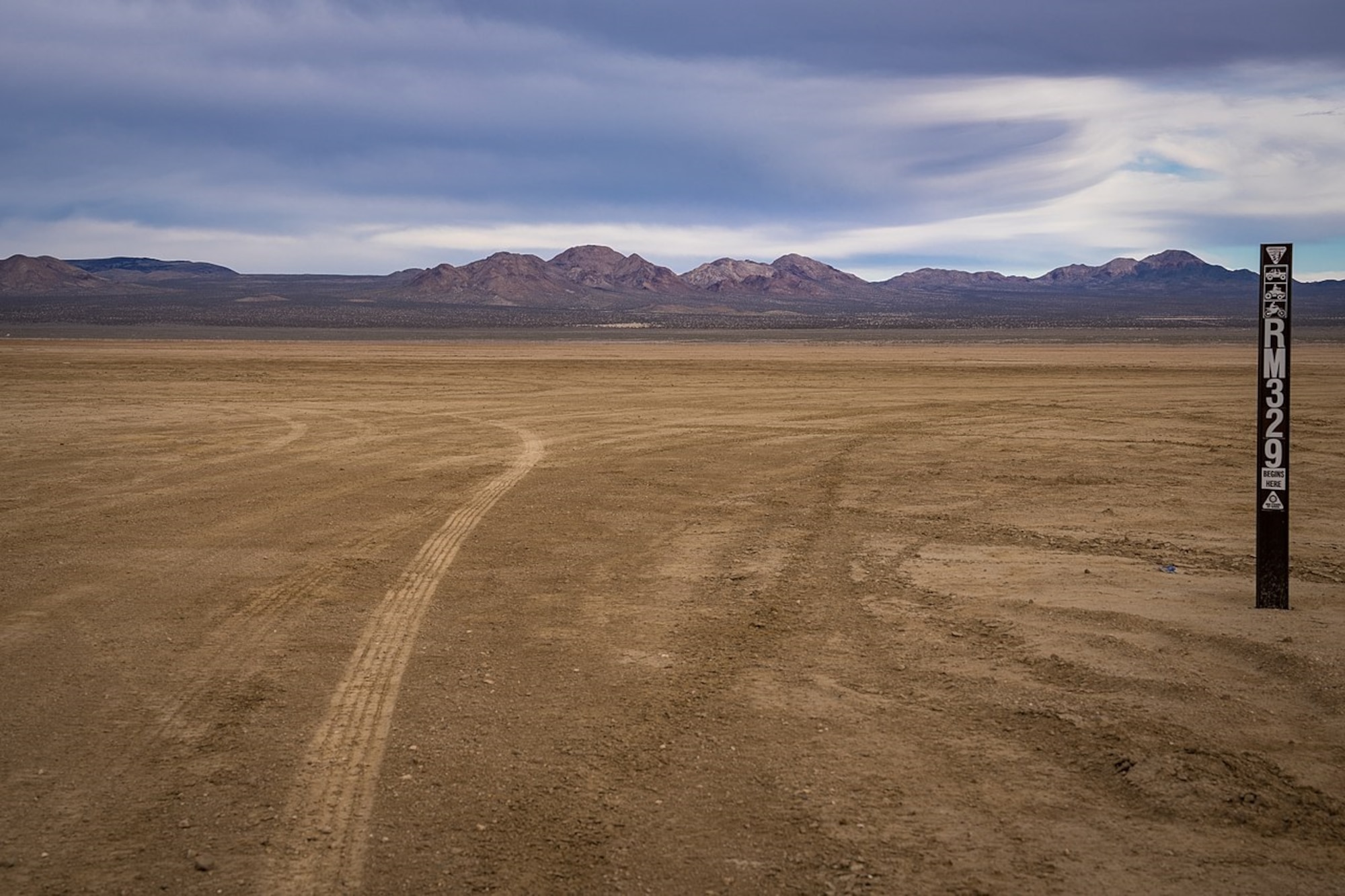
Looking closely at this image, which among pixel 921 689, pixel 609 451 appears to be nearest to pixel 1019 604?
pixel 921 689

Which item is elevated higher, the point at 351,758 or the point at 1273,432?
the point at 1273,432

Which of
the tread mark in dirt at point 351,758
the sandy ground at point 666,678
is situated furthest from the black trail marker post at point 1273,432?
the tread mark in dirt at point 351,758

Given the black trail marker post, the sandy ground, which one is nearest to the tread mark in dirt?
the sandy ground

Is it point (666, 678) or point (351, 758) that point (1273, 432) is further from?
point (351, 758)

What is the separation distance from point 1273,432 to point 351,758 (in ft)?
21.4

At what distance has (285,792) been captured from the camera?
5133 mm

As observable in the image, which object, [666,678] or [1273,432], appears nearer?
[666,678]

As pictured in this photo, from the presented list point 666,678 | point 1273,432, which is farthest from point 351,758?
point 1273,432

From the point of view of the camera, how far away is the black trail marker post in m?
7.41

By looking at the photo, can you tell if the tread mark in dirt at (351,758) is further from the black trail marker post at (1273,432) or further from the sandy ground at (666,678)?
the black trail marker post at (1273,432)

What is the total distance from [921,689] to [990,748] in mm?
871

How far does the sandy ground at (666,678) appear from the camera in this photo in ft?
15.3

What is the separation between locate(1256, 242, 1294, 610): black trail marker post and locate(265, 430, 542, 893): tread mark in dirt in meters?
6.04

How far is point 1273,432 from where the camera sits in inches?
302
